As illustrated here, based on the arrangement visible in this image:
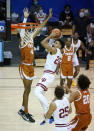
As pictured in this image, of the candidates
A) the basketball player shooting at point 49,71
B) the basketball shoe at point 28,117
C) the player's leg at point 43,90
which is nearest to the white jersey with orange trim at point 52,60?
the basketball player shooting at point 49,71

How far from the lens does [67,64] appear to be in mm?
11898

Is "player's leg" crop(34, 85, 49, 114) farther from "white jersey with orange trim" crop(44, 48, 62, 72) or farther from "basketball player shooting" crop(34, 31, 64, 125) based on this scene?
"white jersey with orange trim" crop(44, 48, 62, 72)

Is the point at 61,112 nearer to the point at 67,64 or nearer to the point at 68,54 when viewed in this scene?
the point at 67,64

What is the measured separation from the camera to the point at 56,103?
7.25 m

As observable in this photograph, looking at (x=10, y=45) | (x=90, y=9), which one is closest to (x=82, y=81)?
(x=10, y=45)

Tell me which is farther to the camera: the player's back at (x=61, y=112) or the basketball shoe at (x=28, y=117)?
the basketball shoe at (x=28, y=117)

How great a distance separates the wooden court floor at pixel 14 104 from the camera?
9.16 m

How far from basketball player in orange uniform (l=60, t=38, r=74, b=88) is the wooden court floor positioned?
0.62 meters

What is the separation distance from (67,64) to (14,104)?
73.1 inches

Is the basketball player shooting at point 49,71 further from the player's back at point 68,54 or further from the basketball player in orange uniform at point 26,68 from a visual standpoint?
the player's back at point 68,54

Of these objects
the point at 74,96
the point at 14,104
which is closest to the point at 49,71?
the point at 14,104

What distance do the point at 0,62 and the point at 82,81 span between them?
30.2 ft

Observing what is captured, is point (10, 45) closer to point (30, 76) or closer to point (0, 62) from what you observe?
point (0, 62)

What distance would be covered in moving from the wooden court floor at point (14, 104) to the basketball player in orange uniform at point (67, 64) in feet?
2.02
